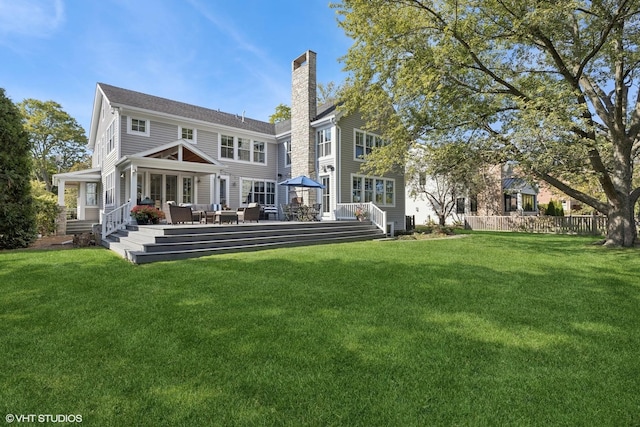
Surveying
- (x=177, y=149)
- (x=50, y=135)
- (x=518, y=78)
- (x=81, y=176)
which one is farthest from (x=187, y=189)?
(x=50, y=135)

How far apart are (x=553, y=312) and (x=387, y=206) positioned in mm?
14565

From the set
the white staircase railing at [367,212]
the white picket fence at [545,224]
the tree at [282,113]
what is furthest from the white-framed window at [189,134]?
the white picket fence at [545,224]

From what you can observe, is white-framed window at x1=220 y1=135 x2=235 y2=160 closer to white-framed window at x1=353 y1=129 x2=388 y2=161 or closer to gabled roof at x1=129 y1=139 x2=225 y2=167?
gabled roof at x1=129 y1=139 x2=225 y2=167

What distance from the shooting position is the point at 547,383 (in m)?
2.52

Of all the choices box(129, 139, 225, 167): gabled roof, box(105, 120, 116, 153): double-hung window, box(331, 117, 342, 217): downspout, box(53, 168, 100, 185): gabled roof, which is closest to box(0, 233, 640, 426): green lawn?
box(129, 139, 225, 167): gabled roof

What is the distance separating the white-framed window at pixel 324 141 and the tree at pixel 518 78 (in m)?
3.96

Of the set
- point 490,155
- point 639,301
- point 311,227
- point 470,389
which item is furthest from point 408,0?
point 470,389

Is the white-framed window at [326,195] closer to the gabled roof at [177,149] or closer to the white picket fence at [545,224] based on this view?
the gabled roof at [177,149]

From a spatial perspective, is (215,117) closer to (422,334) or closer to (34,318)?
(34,318)

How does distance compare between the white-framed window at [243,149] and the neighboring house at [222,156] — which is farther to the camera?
the white-framed window at [243,149]

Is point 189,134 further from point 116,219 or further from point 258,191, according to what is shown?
point 116,219

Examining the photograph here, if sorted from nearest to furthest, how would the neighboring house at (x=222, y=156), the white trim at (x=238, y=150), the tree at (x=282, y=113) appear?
the neighboring house at (x=222, y=156), the white trim at (x=238, y=150), the tree at (x=282, y=113)

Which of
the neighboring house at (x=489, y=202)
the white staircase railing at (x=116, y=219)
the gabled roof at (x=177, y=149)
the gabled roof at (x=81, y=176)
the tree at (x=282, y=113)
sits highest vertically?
the tree at (x=282, y=113)

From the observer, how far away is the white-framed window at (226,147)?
17.4 m
